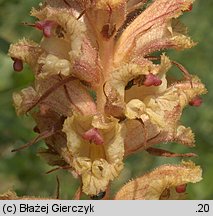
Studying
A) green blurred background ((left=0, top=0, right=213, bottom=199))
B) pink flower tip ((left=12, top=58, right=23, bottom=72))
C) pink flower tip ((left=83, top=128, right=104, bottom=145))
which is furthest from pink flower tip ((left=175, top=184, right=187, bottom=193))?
green blurred background ((left=0, top=0, right=213, bottom=199))

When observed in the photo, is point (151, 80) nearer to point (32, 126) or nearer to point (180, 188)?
point (180, 188)

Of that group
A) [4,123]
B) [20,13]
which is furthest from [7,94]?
[20,13]

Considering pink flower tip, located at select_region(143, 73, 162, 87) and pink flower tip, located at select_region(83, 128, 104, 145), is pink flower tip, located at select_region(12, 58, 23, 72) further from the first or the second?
pink flower tip, located at select_region(143, 73, 162, 87)

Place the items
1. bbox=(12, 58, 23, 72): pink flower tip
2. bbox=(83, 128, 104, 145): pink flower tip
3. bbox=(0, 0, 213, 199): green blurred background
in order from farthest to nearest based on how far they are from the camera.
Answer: bbox=(0, 0, 213, 199): green blurred background
bbox=(12, 58, 23, 72): pink flower tip
bbox=(83, 128, 104, 145): pink flower tip

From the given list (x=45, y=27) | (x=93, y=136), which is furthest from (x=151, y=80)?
(x=45, y=27)

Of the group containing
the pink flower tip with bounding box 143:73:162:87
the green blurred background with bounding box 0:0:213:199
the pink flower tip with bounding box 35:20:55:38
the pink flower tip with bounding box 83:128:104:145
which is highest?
the pink flower tip with bounding box 35:20:55:38

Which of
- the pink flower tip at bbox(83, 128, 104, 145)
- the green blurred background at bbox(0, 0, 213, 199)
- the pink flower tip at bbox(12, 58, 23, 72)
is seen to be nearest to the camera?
the pink flower tip at bbox(83, 128, 104, 145)

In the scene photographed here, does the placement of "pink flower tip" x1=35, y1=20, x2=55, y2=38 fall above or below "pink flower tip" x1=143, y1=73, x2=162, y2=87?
above
